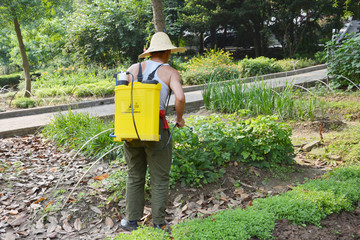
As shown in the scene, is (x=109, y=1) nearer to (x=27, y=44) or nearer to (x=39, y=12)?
(x=39, y=12)

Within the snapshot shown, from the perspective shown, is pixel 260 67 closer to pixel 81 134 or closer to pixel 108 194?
pixel 81 134

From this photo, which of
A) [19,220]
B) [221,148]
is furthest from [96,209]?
[221,148]

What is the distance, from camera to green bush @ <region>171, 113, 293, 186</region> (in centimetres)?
363

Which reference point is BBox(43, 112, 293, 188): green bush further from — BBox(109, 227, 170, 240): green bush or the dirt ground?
BBox(109, 227, 170, 240): green bush

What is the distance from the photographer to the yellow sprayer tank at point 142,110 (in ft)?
8.17

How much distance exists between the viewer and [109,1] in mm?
15305

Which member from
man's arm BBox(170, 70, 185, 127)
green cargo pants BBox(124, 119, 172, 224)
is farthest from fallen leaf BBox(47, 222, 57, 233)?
man's arm BBox(170, 70, 185, 127)

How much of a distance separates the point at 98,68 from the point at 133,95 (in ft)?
39.6

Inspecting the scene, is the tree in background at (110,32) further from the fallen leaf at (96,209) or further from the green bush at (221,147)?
the fallen leaf at (96,209)

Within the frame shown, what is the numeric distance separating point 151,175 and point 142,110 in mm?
723

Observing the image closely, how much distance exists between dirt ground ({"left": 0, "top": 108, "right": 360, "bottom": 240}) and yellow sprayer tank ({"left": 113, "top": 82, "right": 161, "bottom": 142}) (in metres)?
0.89

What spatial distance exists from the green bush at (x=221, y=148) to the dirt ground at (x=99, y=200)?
131 mm

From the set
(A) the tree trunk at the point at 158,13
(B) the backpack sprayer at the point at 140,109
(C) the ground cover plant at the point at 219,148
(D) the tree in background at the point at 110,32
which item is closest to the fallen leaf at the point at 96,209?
(C) the ground cover plant at the point at 219,148

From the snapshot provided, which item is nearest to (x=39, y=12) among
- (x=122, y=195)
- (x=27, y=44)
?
(x=122, y=195)
